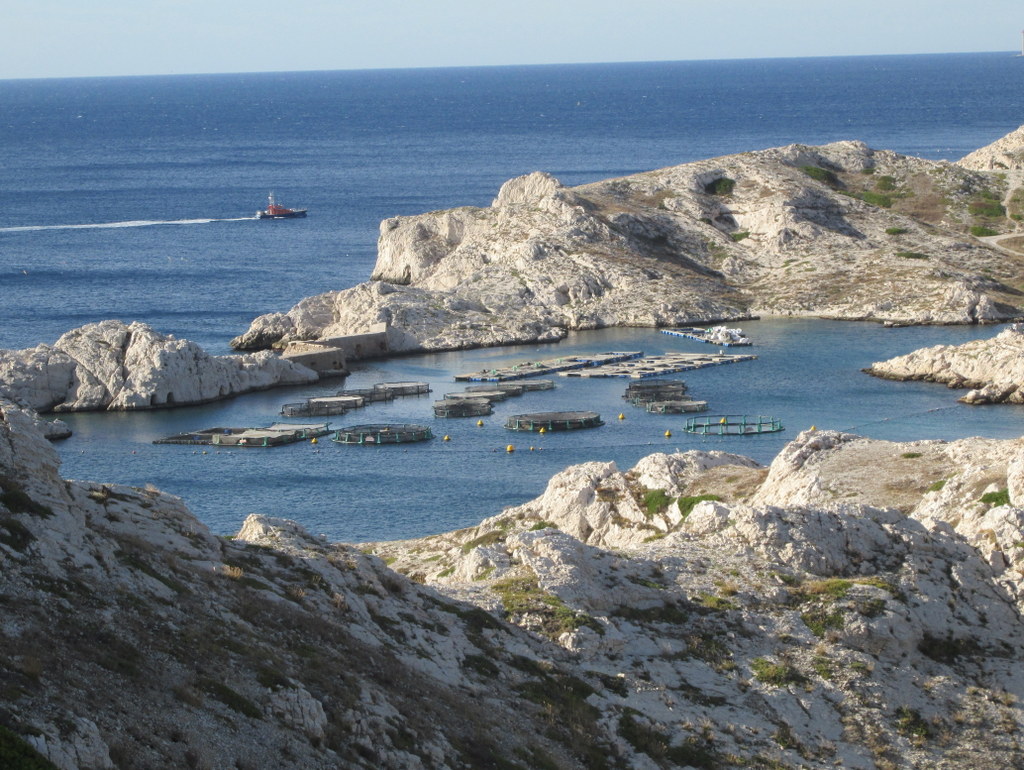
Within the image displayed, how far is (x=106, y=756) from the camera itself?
18.0m

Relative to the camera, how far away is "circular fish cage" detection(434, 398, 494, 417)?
297 ft

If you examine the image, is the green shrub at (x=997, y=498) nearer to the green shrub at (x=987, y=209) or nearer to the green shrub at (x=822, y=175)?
the green shrub at (x=987, y=209)

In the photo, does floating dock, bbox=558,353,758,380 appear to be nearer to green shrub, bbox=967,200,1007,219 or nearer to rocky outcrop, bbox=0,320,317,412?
rocky outcrop, bbox=0,320,317,412

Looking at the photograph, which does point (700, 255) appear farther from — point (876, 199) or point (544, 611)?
point (544, 611)

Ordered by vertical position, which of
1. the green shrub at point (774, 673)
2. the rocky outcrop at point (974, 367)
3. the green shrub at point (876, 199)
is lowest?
the rocky outcrop at point (974, 367)

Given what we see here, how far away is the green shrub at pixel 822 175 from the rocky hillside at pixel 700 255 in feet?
0.62

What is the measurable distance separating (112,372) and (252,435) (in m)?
14.5

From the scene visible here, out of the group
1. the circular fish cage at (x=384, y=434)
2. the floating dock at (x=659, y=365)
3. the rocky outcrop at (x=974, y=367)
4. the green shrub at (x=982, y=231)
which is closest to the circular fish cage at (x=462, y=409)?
the circular fish cage at (x=384, y=434)

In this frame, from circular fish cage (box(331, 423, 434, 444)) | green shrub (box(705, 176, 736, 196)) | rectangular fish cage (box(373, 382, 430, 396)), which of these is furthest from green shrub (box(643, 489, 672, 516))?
green shrub (box(705, 176, 736, 196))

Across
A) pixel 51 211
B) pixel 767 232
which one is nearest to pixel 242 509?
pixel 767 232

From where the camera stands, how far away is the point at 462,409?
90.6 meters

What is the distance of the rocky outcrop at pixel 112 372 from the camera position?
306 ft

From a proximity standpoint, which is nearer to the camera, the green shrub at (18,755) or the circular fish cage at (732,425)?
the green shrub at (18,755)

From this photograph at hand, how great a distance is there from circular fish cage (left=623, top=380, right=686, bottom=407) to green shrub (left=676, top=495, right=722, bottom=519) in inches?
1909
